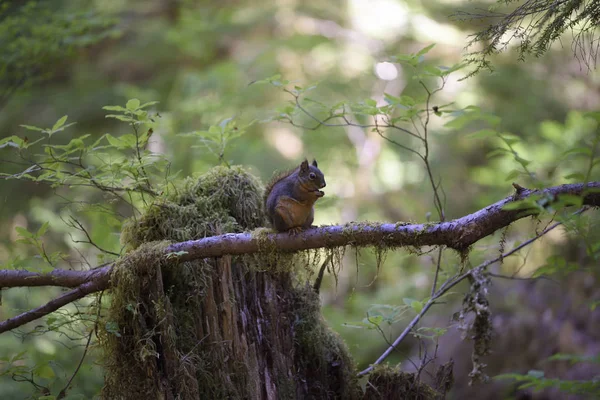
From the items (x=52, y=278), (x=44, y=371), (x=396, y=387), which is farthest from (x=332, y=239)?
(x=44, y=371)

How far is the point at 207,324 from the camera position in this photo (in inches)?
139

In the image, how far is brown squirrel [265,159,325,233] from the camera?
3373mm

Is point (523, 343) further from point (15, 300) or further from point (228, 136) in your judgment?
point (15, 300)

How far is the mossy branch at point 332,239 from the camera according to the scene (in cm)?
270

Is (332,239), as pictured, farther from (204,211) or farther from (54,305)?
(54,305)

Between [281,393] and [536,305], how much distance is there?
19.1 feet

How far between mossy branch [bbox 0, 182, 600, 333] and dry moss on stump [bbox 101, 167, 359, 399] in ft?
0.50

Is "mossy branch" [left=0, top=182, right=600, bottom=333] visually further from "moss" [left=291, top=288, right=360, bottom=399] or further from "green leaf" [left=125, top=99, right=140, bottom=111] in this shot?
"green leaf" [left=125, top=99, right=140, bottom=111]

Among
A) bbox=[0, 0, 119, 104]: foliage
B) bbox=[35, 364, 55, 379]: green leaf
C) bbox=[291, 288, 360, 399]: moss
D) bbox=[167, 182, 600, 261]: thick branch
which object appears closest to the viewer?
bbox=[167, 182, 600, 261]: thick branch

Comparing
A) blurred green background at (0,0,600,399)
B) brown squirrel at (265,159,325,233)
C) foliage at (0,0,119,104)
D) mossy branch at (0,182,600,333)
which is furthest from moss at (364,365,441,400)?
foliage at (0,0,119,104)

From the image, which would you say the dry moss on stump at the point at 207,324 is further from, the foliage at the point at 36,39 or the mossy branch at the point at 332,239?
the foliage at the point at 36,39

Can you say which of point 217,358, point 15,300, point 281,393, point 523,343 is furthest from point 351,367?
point 15,300

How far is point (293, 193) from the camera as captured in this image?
3543mm

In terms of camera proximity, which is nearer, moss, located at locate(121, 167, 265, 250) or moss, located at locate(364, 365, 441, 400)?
moss, located at locate(364, 365, 441, 400)
